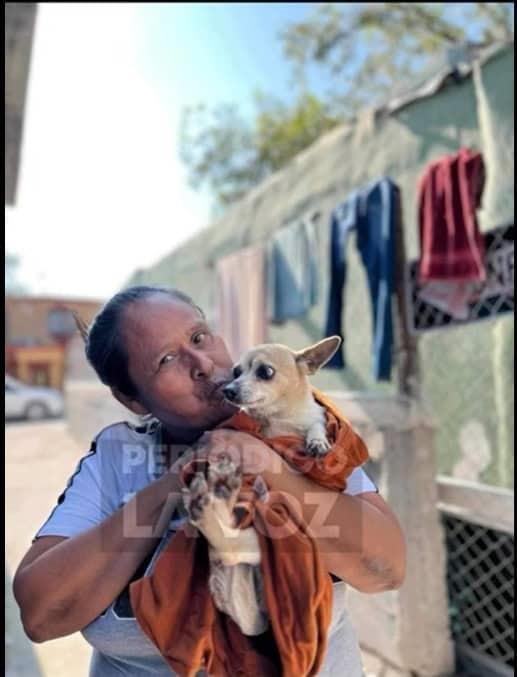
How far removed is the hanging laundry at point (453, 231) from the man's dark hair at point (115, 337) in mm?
2024

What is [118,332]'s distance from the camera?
3.46 feet

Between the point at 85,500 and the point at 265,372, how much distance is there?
361 millimetres

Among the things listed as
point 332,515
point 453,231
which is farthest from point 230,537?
point 453,231

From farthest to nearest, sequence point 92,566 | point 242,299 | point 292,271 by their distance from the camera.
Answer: point 242,299
point 292,271
point 92,566

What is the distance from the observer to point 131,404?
1.13m

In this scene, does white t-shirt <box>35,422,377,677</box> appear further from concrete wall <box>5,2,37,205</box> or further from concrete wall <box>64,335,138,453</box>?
concrete wall <box>64,335,138,453</box>

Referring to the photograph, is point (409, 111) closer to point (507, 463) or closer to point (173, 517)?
point (507, 463)

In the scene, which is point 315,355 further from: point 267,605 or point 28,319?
point 28,319

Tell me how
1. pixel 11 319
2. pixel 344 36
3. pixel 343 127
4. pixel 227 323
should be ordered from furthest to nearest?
pixel 11 319, pixel 344 36, pixel 227 323, pixel 343 127

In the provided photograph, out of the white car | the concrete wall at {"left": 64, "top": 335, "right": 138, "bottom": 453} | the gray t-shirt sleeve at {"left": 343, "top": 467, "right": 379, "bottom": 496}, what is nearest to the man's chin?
the gray t-shirt sleeve at {"left": 343, "top": 467, "right": 379, "bottom": 496}

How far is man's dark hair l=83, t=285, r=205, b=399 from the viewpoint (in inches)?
41.7

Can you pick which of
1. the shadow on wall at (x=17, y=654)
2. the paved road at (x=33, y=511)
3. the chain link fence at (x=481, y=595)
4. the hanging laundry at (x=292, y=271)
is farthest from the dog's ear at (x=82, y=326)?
the hanging laundry at (x=292, y=271)

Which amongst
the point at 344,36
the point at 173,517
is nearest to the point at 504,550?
the point at 173,517

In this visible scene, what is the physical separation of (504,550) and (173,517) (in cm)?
234
